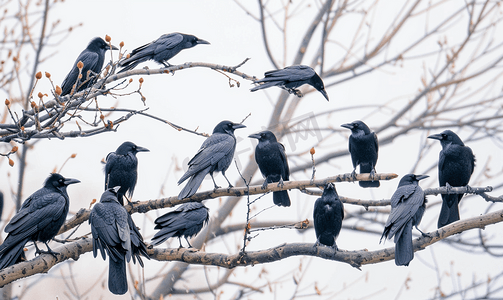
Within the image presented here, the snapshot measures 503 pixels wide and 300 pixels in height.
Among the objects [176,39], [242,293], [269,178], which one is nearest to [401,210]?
[269,178]

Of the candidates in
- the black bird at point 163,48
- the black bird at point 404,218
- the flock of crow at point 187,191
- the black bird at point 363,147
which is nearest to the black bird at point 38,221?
the flock of crow at point 187,191

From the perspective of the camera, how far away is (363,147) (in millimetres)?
5707

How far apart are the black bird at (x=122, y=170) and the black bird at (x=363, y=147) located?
2585 millimetres

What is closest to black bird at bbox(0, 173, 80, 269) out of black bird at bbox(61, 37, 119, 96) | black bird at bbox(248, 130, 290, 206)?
black bird at bbox(61, 37, 119, 96)

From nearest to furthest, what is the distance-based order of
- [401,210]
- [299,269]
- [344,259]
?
[344,259], [401,210], [299,269]

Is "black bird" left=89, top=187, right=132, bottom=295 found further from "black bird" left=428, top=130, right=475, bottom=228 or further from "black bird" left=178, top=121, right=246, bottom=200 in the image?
"black bird" left=428, top=130, right=475, bottom=228

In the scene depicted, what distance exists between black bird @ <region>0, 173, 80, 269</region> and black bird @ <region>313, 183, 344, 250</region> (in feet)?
8.68

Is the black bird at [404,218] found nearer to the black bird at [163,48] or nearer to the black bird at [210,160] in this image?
the black bird at [210,160]

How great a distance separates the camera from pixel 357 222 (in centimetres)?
1269

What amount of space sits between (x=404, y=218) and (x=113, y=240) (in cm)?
261

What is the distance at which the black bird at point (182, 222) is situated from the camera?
534 centimetres

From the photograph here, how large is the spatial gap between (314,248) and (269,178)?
6.61 feet

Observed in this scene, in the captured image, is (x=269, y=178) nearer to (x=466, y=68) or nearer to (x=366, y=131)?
(x=366, y=131)

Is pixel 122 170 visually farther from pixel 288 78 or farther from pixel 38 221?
pixel 288 78
